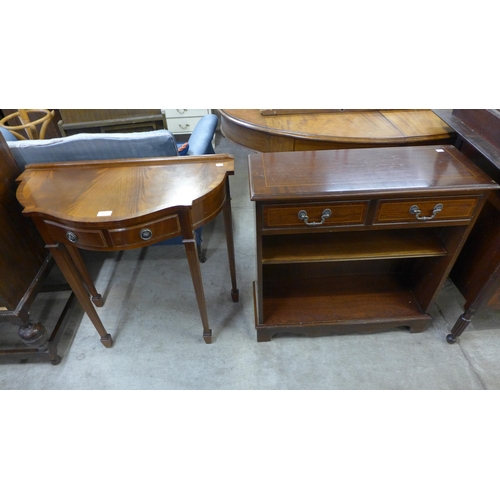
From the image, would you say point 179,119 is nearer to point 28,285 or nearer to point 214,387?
point 28,285

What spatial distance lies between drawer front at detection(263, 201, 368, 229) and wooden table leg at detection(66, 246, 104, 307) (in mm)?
943

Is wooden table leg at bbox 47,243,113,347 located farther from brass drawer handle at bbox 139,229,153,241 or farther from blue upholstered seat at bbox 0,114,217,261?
blue upholstered seat at bbox 0,114,217,261

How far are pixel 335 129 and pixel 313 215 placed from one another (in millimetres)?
750

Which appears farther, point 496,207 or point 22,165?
point 22,165

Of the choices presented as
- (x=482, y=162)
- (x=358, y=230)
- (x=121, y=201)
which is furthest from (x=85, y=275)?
(x=482, y=162)

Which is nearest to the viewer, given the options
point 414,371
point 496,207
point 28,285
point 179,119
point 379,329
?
point 496,207

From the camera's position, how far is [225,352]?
1626mm

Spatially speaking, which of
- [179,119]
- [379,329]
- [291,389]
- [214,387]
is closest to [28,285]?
[214,387]

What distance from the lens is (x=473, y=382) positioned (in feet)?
4.87

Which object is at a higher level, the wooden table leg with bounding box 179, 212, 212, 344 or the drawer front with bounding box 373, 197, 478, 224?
the drawer front with bounding box 373, 197, 478, 224

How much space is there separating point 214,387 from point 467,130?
5.24ft

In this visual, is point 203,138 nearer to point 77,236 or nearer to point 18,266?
point 77,236

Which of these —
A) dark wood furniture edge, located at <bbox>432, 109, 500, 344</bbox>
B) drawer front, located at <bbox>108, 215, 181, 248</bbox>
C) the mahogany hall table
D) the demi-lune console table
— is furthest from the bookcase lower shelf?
drawer front, located at <bbox>108, 215, 181, 248</bbox>

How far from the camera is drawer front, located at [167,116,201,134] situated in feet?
10.8
